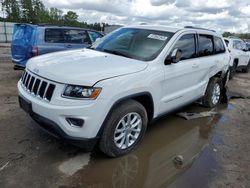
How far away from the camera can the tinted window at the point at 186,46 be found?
14.9ft

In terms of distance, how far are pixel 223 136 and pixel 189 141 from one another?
778 mm

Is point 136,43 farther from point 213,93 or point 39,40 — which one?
point 39,40

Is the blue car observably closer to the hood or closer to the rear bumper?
the hood

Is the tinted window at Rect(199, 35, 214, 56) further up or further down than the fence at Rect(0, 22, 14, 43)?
further up

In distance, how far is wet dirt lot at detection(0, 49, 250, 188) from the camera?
3.17 m

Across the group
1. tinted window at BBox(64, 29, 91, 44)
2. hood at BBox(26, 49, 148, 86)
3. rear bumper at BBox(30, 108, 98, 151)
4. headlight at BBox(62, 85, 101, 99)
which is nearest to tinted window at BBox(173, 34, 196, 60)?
hood at BBox(26, 49, 148, 86)

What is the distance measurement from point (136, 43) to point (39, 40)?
4.14 m

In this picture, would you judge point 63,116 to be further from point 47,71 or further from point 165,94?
point 165,94

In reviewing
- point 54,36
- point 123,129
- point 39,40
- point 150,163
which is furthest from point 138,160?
point 54,36

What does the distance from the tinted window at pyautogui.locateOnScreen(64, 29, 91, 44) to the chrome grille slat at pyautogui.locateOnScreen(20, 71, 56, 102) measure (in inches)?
191

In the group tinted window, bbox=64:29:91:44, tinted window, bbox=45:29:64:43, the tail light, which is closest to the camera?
the tail light

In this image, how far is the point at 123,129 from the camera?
12.0 feet

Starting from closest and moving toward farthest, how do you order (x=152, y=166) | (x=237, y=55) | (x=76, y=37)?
(x=152, y=166) < (x=76, y=37) < (x=237, y=55)

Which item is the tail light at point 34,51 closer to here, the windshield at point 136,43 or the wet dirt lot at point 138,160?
the wet dirt lot at point 138,160
